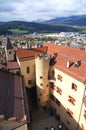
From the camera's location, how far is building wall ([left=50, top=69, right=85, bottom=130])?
40.8 metres

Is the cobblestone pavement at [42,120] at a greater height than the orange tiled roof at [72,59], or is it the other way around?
the orange tiled roof at [72,59]

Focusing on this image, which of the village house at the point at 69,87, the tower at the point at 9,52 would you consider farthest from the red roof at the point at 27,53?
the village house at the point at 69,87

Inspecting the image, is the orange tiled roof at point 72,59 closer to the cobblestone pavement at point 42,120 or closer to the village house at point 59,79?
the village house at point 59,79

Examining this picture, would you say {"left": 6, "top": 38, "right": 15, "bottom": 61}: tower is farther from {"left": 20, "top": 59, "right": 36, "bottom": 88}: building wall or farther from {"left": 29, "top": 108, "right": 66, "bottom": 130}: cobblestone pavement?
{"left": 29, "top": 108, "right": 66, "bottom": 130}: cobblestone pavement

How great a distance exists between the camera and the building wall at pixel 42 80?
50797 mm

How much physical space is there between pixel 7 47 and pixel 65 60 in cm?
2322

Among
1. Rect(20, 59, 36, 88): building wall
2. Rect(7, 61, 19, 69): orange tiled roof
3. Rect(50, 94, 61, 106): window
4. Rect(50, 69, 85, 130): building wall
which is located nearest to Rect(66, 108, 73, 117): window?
Rect(50, 69, 85, 130): building wall

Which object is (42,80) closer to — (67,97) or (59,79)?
(59,79)

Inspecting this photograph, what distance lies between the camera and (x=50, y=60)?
53062 mm

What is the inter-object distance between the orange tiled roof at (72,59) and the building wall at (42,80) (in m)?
3.87

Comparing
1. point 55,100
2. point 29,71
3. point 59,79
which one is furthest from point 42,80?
point 55,100

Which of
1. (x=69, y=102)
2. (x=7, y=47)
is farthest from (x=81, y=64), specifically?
(x=7, y=47)

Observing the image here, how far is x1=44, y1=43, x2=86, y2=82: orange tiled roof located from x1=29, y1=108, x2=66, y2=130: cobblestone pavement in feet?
54.9

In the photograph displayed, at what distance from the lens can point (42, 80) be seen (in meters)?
52.8
